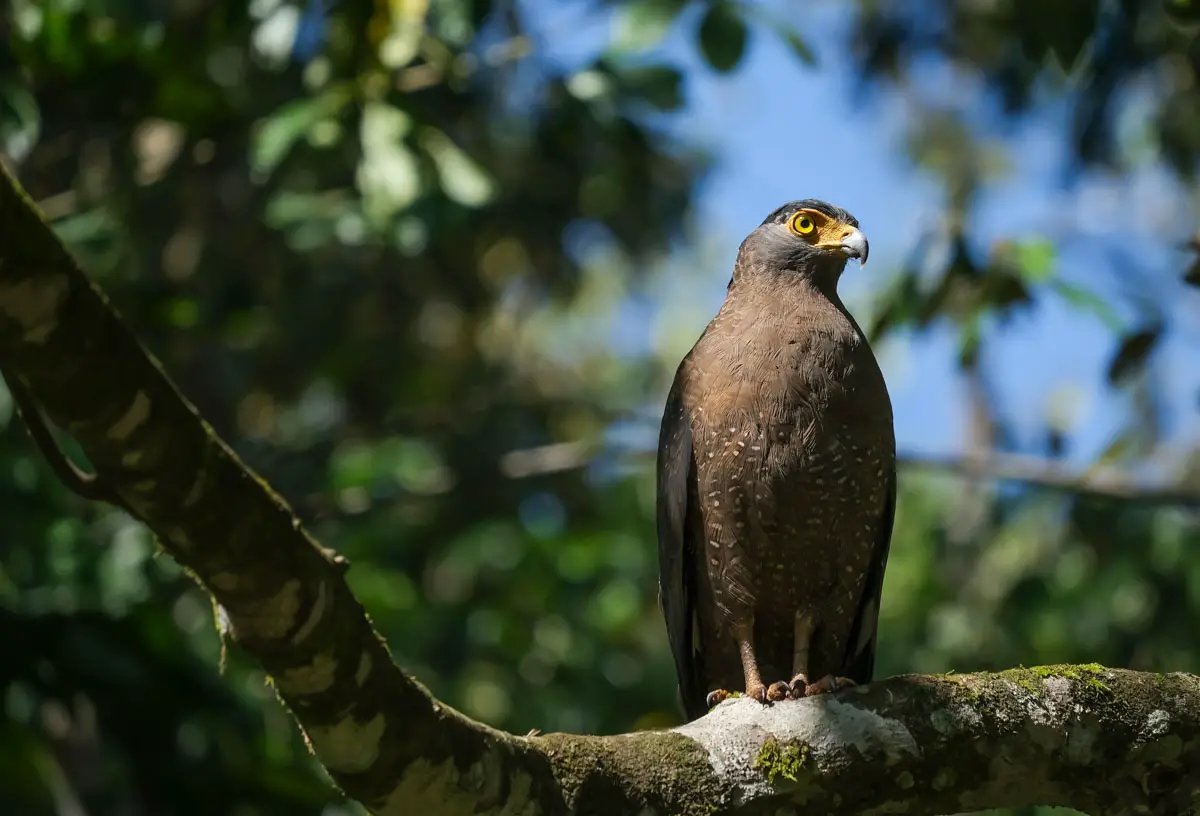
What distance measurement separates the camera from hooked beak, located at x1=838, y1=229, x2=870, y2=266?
15.7 ft

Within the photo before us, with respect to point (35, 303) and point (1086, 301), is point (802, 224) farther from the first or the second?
point (35, 303)

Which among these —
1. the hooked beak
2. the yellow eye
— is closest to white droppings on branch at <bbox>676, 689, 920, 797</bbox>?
the hooked beak

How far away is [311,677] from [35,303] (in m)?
0.85

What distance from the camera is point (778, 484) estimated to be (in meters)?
4.33

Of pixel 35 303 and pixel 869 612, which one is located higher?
pixel 35 303

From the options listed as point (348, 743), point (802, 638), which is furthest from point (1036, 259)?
point (348, 743)

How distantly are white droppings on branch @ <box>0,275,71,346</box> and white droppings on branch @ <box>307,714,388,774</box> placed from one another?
91 cm

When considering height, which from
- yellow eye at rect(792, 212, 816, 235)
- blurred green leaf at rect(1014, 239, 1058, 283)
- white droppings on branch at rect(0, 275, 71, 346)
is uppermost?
white droppings on branch at rect(0, 275, 71, 346)

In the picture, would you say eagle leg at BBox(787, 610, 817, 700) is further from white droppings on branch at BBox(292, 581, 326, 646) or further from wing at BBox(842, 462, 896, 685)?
white droppings on branch at BBox(292, 581, 326, 646)

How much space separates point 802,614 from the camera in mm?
4578

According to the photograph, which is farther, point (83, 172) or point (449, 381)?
point (449, 381)

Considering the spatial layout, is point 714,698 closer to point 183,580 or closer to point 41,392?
point 41,392

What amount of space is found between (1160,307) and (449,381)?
573 centimetres

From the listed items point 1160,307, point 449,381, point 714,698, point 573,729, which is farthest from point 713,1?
point 449,381
